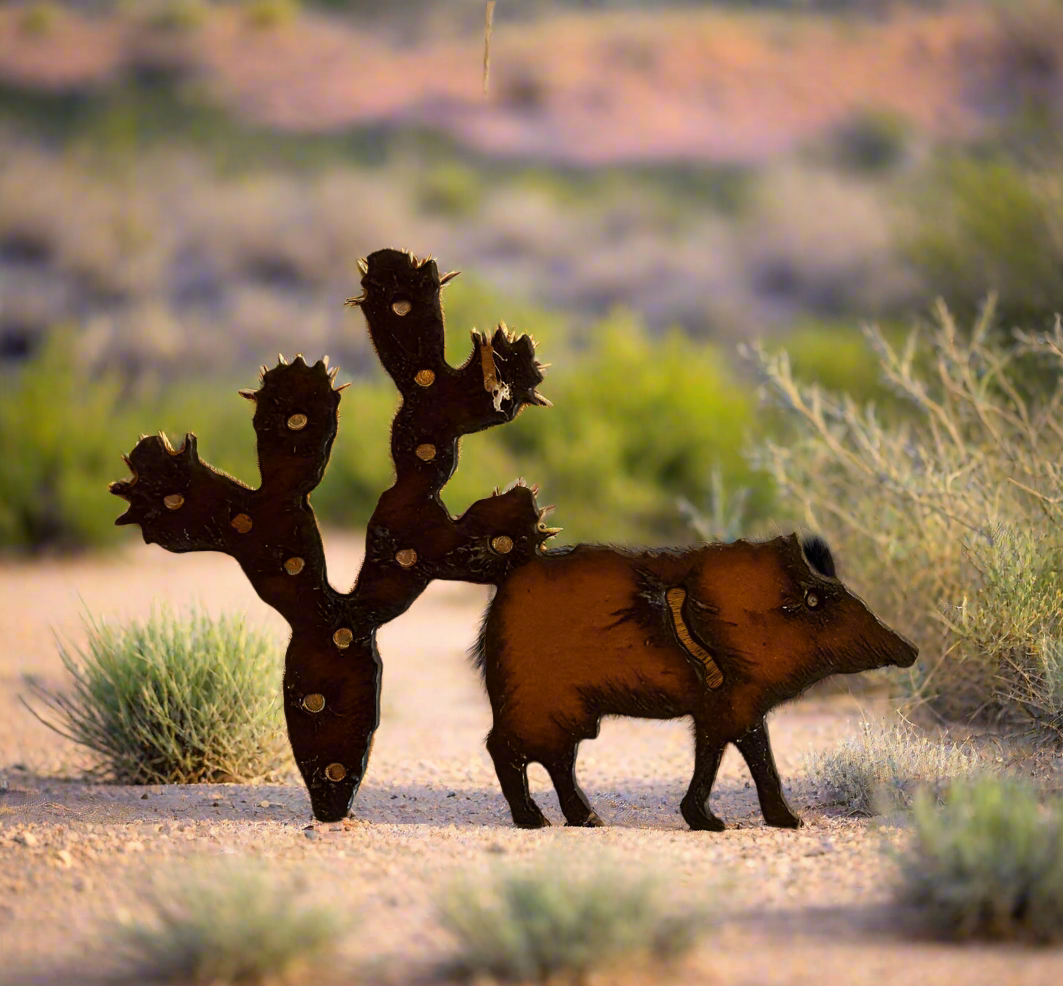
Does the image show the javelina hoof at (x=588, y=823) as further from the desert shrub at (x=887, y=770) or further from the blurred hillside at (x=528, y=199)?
the blurred hillside at (x=528, y=199)

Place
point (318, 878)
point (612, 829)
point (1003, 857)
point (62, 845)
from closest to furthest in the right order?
1. point (1003, 857)
2. point (318, 878)
3. point (62, 845)
4. point (612, 829)

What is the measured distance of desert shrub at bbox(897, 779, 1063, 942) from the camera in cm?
329

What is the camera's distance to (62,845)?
4234 millimetres

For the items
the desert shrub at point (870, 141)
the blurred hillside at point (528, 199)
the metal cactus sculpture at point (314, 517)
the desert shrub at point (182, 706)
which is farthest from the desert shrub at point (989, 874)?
the desert shrub at point (870, 141)

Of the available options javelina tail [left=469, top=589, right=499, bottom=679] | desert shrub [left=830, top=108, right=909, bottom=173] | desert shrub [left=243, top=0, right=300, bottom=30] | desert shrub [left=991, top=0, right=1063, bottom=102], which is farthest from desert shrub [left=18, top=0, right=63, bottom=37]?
javelina tail [left=469, top=589, right=499, bottom=679]

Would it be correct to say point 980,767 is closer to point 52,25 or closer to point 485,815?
point 485,815

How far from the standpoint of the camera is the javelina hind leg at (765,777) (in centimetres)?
449

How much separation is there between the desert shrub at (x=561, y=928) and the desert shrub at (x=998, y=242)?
7.31 m

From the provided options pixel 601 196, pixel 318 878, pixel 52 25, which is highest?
pixel 52 25

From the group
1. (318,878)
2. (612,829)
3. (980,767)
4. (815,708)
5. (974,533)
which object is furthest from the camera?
(815,708)

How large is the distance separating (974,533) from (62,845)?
3.83 metres

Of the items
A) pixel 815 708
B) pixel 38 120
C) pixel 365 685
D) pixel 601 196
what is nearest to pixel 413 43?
pixel 601 196

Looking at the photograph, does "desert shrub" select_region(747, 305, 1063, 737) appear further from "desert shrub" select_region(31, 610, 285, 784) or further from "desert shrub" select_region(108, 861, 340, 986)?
"desert shrub" select_region(108, 861, 340, 986)

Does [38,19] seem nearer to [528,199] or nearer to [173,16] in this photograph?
[173,16]
